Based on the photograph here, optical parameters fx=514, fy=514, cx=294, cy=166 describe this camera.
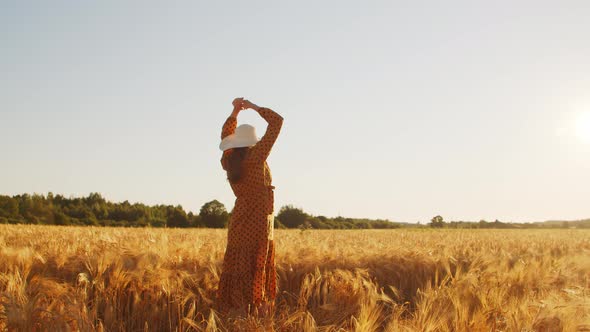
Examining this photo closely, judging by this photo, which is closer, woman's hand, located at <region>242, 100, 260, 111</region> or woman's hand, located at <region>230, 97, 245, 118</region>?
woman's hand, located at <region>242, 100, 260, 111</region>

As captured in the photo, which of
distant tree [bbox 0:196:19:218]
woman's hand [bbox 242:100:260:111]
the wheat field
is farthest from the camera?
distant tree [bbox 0:196:19:218]

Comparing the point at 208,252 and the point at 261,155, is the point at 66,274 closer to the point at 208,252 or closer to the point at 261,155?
the point at 208,252

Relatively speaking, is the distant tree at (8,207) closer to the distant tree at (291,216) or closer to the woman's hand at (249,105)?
the distant tree at (291,216)

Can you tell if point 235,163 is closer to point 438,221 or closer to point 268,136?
point 268,136

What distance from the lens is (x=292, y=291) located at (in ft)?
21.1

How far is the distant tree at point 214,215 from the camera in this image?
34.2 m

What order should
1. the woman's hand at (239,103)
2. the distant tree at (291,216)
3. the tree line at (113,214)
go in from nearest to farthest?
the woman's hand at (239,103) → the tree line at (113,214) → the distant tree at (291,216)

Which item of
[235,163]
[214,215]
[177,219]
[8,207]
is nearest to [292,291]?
[235,163]

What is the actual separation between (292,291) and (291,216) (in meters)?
34.5

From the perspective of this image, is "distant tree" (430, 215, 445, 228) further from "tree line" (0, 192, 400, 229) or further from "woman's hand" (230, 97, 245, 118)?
"woman's hand" (230, 97, 245, 118)

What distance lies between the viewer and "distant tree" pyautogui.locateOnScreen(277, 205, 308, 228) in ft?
132

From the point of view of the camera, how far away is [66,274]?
5660 millimetres

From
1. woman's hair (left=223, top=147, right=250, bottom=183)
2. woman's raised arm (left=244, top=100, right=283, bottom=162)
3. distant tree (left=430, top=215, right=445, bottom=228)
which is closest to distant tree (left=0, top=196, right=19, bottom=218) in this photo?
distant tree (left=430, top=215, right=445, bottom=228)

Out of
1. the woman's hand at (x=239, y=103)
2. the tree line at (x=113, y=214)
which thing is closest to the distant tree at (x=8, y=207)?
the tree line at (x=113, y=214)
